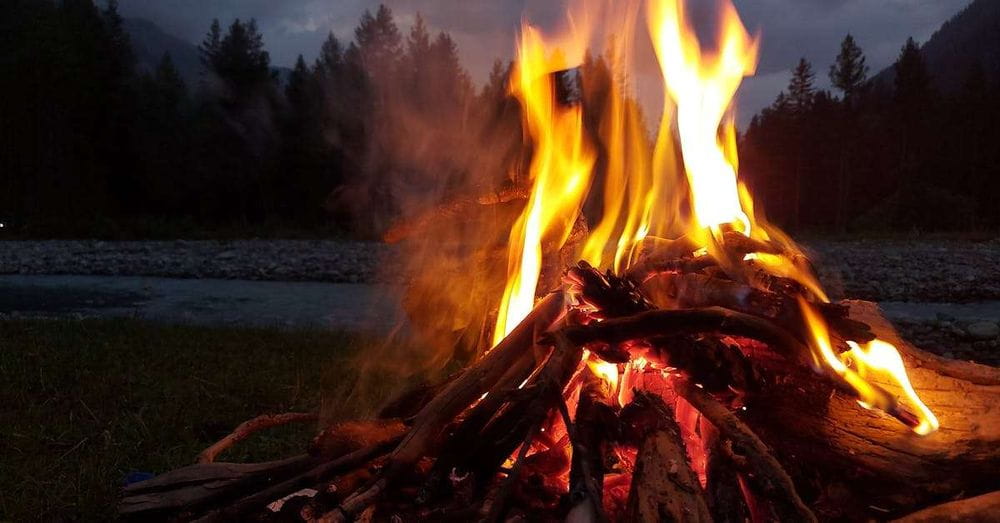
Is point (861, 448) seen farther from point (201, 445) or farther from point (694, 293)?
point (201, 445)

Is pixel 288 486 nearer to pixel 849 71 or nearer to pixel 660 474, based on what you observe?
pixel 660 474

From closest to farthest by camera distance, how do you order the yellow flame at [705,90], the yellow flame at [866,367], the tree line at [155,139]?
the yellow flame at [866,367], the yellow flame at [705,90], the tree line at [155,139]

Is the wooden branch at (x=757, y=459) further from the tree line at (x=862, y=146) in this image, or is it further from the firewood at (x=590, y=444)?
the tree line at (x=862, y=146)

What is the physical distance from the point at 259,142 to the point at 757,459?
32.8 m

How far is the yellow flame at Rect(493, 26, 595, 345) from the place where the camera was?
329 cm

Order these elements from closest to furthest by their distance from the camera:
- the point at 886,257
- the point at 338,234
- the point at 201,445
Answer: the point at 201,445
the point at 886,257
the point at 338,234

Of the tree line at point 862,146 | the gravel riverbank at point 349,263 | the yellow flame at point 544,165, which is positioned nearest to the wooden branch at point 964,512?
the yellow flame at point 544,165

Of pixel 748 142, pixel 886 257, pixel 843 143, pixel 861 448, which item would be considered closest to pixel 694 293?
pixel 861 448

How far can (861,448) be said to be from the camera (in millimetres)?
2186

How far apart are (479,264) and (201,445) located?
6.05 feet

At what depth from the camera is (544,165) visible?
11.0 feet

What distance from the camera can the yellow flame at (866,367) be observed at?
218 cm

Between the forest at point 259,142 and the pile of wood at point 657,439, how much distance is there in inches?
830

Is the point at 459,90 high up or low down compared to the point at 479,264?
up
